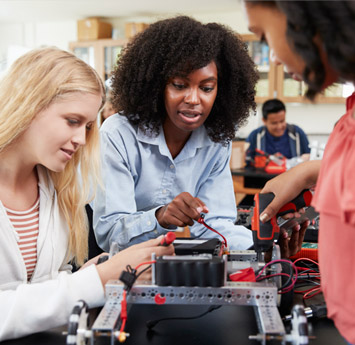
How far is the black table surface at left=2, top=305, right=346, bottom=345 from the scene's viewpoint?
0.78 metres

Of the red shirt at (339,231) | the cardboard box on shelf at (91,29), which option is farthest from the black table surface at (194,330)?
the cardboard box on shelf at (91,29)

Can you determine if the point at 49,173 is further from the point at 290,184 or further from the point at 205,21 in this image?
the point at 205,21

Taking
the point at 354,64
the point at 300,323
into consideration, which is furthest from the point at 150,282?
the point at 354,64

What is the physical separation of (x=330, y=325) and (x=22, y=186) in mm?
845

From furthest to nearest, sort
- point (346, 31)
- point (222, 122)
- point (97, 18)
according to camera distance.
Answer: point (97, 18)
point (222, 122)
point (346, 31)

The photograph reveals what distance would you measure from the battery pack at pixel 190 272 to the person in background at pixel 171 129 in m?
0.48

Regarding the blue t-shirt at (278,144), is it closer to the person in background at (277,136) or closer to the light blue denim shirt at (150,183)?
the person in background at (277,136)

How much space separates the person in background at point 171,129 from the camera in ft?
4.52

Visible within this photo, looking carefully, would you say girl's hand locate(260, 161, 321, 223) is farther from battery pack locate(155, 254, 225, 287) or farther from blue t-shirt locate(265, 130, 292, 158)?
blue t-shirt locate(265, 130, 292, 158)

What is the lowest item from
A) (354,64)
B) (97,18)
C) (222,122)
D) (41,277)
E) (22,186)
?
(41,277)

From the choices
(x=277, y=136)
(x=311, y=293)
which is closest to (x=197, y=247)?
(x=311, y=293)

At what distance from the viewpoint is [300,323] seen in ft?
2.06

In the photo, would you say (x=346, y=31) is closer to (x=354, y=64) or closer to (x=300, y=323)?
(x=354, y=64)

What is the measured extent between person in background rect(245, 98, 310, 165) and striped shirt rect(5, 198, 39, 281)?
3311 millimetres
